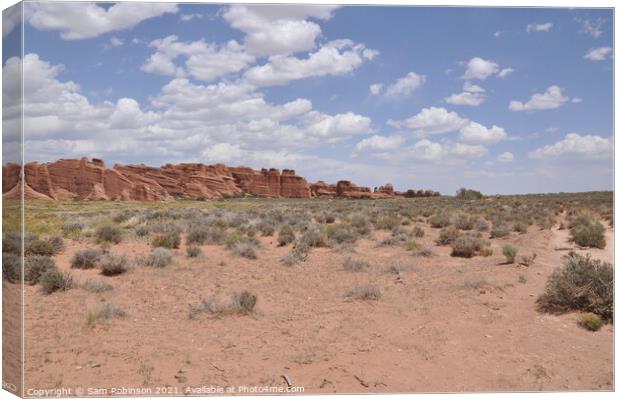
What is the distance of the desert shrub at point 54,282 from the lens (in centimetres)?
821

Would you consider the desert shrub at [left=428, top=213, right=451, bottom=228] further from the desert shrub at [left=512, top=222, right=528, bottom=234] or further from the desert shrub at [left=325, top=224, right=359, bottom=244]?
the desert shrub at [left=325, top=224, right=359, bottom=244]

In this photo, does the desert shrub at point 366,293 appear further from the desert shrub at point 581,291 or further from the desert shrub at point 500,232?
the desert shrub at point 500,232

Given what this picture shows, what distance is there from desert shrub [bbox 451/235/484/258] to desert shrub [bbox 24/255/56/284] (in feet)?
31.1

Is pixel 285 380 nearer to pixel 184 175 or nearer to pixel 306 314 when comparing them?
pixel 306 314

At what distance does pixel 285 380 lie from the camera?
541 centimetres

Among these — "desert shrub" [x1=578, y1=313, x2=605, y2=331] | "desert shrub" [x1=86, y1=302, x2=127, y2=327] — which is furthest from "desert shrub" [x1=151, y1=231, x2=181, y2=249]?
"desert shrub" [x1=578, y1=313, x2=605, y2=331]

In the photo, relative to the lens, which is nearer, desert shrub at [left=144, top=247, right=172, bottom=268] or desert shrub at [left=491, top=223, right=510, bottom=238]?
desert shrub at [left=144, top=247, right=172, bottom=268]

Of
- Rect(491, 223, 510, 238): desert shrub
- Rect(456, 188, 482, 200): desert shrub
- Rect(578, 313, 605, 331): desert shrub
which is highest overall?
Rect(456, 188, 482, 200): desert shrub

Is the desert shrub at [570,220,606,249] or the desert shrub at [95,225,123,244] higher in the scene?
the desert shrub at [570,220,606,249]

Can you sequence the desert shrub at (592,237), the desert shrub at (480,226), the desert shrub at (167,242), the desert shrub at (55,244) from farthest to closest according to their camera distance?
the desert shrub at (480,226)
the desert shrub at (167,242)
the desert shrub at (55,244)
the desert shrub at (592,237)

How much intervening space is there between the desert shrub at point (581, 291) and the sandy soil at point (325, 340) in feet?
0.89

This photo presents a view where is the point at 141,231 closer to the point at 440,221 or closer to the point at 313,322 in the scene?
the point at 313,322

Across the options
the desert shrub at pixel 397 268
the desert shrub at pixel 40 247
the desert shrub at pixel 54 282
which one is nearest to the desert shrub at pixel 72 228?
the desert shrub at pixel 40 247

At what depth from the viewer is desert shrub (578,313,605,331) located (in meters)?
6.32
